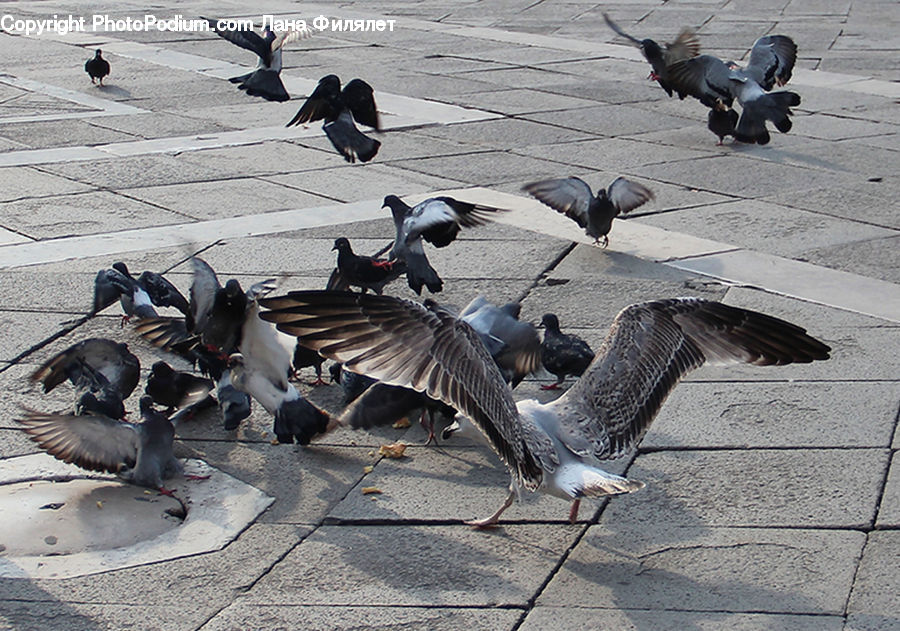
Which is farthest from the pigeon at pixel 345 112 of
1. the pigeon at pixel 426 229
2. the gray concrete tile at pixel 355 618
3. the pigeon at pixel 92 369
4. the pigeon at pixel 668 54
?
the gray concrete tile at pixel 355 618

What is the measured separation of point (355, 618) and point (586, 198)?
4.92m

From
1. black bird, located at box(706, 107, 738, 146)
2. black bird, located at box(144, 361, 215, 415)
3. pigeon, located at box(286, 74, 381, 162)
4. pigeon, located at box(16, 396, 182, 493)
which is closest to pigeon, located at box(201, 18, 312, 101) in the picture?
pigeon, located at box(286, 74, 381, 162)

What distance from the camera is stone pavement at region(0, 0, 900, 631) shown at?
4.54m

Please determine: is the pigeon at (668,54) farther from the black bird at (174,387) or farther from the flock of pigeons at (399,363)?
the black bird at (174,387)

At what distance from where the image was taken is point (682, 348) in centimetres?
496

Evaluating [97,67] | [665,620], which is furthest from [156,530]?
[97,67]

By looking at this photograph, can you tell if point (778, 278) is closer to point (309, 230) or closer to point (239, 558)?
point (309, 230)

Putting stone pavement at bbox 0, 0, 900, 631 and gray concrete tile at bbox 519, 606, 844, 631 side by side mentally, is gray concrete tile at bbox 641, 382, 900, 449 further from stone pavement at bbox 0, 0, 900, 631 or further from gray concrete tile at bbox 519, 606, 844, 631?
gray concrete tile at bbox 519, 606, 844, 631

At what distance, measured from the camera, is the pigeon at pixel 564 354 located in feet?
20.7

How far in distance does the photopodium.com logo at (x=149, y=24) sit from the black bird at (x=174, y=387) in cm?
1361

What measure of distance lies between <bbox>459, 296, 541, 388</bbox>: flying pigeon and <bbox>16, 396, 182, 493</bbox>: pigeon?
5.28ft

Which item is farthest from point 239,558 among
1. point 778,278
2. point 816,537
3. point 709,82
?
point 709,82

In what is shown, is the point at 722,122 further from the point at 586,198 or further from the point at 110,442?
the point at 110,442

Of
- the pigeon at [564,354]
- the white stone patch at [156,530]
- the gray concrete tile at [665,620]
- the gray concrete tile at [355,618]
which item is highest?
the pigeon at [564,354]
